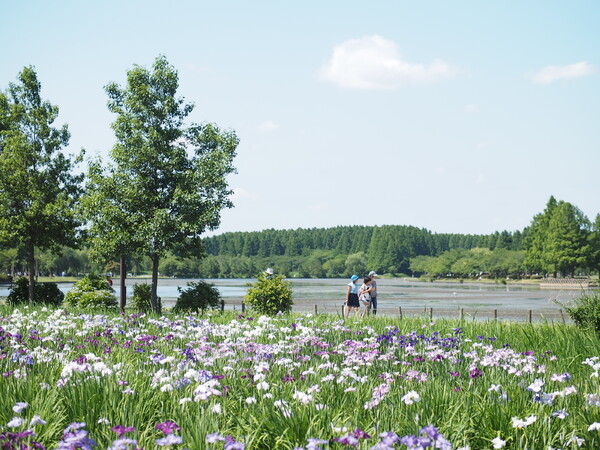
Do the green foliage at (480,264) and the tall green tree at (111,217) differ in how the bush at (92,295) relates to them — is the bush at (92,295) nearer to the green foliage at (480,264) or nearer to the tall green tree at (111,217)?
the tall green tree at (111,217)

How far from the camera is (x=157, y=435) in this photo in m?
4.82

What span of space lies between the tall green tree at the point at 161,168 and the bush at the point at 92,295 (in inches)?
71.6

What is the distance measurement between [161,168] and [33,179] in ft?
21.4

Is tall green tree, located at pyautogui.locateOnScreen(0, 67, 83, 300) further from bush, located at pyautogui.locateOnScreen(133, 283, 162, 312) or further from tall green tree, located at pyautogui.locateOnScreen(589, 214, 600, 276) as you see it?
tall green tree, located at pyautogui.locateOnScreen(589, 214, 600, 276)

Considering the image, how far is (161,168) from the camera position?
22.4 metres

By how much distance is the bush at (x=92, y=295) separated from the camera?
21.6m

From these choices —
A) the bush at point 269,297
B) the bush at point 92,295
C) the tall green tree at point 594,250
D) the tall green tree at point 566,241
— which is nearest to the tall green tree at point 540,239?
the tall green tree at point 566,241

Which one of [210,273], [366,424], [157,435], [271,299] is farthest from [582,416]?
[210,273]

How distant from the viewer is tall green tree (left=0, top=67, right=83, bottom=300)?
2408 cm

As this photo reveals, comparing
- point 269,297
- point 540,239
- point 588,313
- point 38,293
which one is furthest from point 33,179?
point 540,239

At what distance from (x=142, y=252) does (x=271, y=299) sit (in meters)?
5.69

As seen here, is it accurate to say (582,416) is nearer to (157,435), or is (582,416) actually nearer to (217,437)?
(217,437)

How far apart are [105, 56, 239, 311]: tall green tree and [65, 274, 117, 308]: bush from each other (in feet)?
5.96

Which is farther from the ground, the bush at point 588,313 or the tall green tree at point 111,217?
the tall green tree at point 111,217
